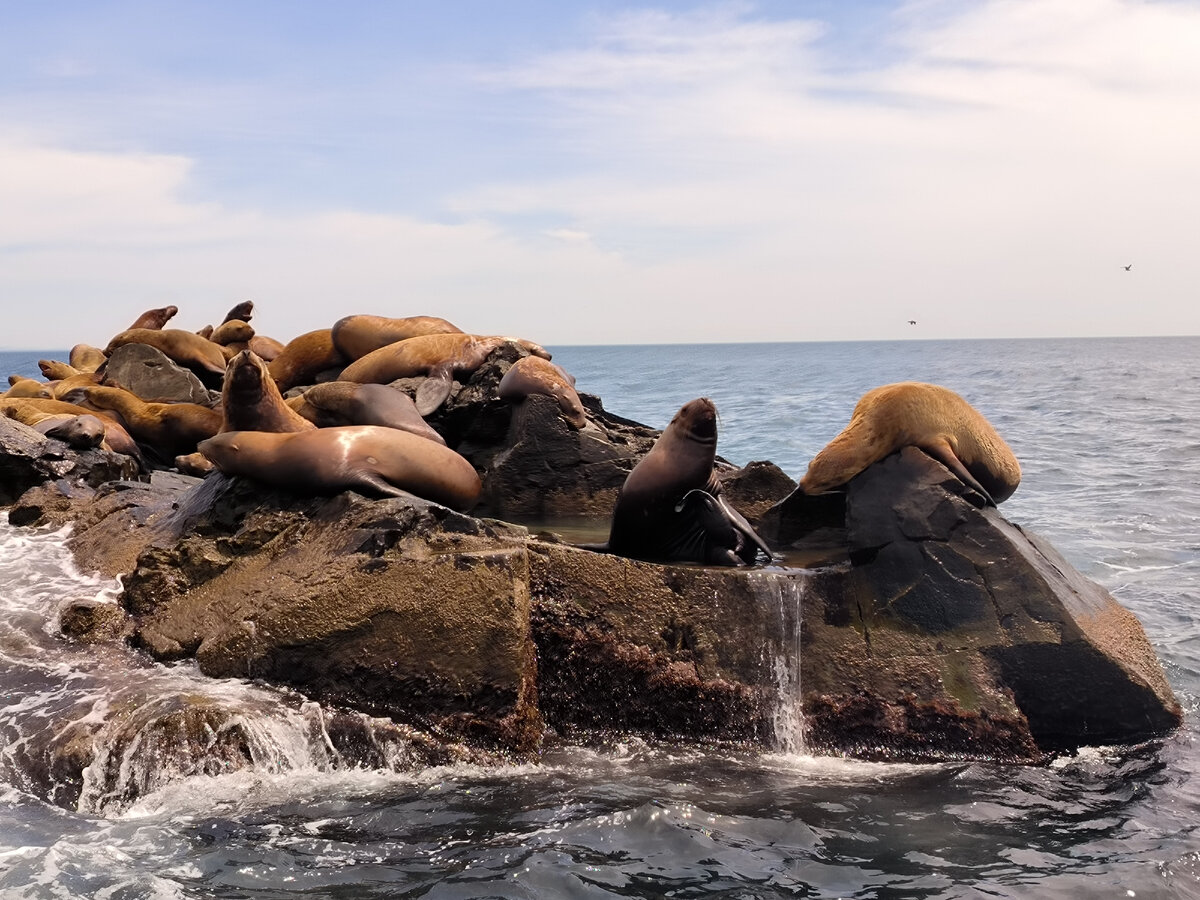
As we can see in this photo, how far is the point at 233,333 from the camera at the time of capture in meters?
13.9

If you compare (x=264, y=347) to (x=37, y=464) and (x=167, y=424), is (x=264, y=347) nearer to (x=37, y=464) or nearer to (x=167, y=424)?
(x=167, y=424)

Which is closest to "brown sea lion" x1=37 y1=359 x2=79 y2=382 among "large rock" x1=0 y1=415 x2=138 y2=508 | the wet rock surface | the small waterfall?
"large rock" x1=0 y1=415 x2=138 y2=508

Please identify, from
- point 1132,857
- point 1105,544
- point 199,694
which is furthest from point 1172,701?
point 1105,544

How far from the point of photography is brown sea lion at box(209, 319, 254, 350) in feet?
45.5

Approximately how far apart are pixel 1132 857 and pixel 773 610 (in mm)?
1925

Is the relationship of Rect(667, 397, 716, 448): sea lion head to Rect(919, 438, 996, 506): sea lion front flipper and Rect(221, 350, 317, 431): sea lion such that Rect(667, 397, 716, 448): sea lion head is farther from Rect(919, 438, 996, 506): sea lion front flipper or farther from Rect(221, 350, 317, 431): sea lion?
Rect(221, 350, 317, 431): sea lion

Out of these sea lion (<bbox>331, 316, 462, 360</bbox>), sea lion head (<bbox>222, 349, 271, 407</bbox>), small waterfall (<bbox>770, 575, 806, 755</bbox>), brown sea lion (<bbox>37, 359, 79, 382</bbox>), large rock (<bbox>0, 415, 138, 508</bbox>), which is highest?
sea lion (<bbox>331, 316, 462, 360</bbox>)

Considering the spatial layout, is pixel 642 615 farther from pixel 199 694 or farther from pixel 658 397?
pixel 658 397

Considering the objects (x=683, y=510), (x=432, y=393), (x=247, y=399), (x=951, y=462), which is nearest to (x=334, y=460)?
(x=247, y=399)

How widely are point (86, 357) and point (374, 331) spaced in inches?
327

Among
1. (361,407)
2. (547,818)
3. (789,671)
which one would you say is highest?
(361,407)

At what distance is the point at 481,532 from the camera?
579cm

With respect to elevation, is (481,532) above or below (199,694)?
above

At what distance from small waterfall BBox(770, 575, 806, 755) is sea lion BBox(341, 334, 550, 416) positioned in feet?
14.3
